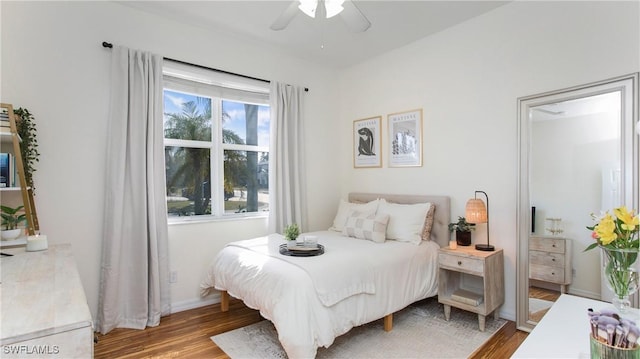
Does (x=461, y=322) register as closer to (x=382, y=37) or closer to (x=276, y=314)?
(x=276, y=314)

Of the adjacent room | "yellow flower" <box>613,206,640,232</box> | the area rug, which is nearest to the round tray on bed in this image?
the adjacent room

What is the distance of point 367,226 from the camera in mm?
3225

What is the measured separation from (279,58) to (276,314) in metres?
2.98

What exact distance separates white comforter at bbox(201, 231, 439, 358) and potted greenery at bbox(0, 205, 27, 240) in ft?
4.67

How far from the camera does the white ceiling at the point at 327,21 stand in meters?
2.86

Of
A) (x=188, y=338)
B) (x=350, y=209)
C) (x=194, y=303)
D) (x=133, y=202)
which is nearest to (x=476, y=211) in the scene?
(x=350, y=209)

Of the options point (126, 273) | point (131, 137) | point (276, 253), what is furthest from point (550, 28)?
point (126, 273)

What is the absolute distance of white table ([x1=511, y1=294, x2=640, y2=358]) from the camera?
3.71 feet

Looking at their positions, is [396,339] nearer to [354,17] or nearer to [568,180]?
[568,180]

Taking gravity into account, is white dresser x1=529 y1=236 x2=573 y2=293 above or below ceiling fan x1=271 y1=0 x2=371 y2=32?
below

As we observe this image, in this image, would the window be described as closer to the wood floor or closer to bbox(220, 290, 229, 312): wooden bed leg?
bbox(220, 290, 229, 312): wooden bed leg

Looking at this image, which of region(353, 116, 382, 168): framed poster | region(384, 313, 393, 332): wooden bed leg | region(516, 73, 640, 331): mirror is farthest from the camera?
region(353, 116, 382, 168): framed poster

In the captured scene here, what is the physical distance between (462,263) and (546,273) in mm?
655

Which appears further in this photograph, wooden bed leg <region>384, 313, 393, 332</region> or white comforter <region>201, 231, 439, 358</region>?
wooden bed leg <region>384, 313, 393, 332</region>
